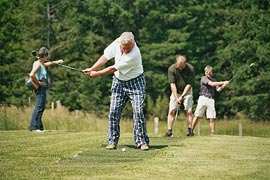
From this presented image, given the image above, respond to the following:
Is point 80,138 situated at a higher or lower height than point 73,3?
lower

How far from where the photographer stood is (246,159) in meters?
10.0

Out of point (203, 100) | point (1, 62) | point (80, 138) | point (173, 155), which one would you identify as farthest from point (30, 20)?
point (173, 155)

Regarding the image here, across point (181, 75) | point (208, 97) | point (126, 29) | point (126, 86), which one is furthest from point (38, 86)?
point (126, 29)

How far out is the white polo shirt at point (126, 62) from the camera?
10.8 meters

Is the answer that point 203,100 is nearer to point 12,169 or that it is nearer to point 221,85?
point 221,85

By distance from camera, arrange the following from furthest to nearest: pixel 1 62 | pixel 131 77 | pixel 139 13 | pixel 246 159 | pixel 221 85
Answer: pixel 139 13 < pixel 1 62 < pixel 221 85 < pixel 131 77 < pixel 246 159

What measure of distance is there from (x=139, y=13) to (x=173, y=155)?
1395 inches

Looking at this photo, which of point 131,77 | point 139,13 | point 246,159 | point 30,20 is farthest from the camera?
point 139,13

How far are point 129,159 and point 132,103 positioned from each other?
5.22 ft

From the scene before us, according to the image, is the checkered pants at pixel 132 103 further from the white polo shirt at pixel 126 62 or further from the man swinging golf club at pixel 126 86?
the white polo shirt at pixel 126 62

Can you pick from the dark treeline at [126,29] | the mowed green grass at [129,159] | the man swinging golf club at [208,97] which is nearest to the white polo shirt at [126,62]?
the mowed green grass at [129,159]

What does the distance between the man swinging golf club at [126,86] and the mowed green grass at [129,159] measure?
289 mm

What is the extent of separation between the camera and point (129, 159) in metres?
9.78

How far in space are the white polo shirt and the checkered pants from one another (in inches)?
4.5
